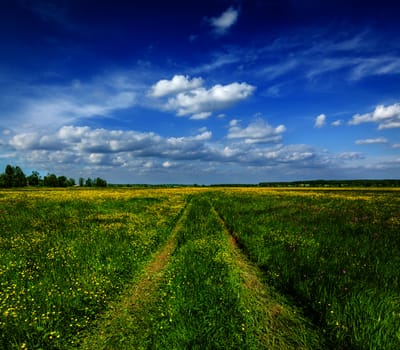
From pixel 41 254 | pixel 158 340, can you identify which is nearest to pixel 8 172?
pixel 41 254

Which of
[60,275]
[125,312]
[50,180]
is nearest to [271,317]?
[125,312]

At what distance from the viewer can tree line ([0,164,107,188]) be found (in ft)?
347

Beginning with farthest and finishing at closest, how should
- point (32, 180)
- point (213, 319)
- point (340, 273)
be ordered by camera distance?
1. point (32, 180)
2. point (340, 273)
3. point (213, 319)

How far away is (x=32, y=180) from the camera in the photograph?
13188 centimetres

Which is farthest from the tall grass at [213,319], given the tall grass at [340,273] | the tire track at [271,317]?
the tall grass at [340,273]

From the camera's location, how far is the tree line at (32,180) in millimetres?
105750

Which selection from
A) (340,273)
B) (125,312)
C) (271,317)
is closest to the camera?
(271,317)

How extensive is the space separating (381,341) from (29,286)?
310 inches

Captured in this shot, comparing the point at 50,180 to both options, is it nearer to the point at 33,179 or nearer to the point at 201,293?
the point at 33,179

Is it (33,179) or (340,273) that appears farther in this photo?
(33,179)

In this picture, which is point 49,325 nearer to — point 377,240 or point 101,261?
point 101,261

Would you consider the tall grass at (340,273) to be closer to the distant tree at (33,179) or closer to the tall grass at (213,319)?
the tall grass at (213,319)

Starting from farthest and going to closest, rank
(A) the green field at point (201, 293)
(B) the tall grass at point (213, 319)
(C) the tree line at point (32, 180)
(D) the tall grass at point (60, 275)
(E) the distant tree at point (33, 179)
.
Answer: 1. (E) the distant tree at point (33, 179)
2. (C) the tree line at point (32, 180)
3. (D) the tall grass at point (60, 275)
4. (A) the green field at point (201, 293)
5. (B) the tall grass at point (213, 319)

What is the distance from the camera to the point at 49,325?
4461 mm
